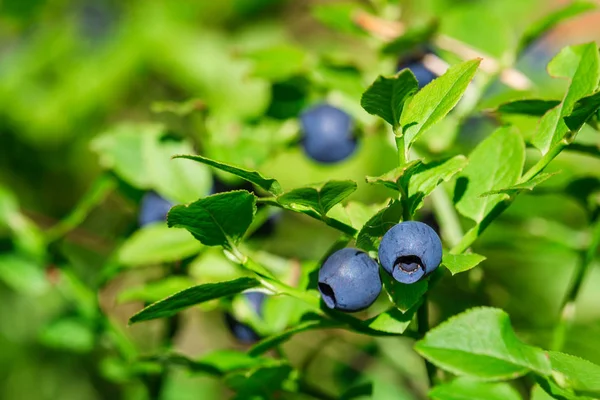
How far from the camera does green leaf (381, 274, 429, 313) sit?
68 cm

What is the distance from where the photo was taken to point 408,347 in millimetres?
1495

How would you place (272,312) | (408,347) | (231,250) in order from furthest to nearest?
(408,347), (272,312), (231,250)

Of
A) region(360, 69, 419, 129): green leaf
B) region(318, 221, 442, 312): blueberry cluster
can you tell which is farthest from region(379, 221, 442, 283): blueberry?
region(360, 69, 419, 129): green leaf

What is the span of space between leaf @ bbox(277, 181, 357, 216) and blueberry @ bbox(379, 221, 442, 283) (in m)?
0.06

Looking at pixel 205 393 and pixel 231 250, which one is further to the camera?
pixel 205 393

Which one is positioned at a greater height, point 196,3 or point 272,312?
point 196,3

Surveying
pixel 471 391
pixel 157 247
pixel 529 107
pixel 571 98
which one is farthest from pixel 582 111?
pixel 157 247

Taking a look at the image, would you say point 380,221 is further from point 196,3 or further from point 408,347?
point 196,3

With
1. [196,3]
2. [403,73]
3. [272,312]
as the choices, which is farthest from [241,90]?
[403,73]

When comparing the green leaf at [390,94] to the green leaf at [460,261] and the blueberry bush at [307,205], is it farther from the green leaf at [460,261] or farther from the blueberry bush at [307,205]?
the green leaf at [460,261]

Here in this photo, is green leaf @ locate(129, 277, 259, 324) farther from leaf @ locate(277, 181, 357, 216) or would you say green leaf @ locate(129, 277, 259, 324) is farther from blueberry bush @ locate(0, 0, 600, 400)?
leaf @ locate(277, 181, 357, 216)

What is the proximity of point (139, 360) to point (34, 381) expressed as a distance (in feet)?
4.30

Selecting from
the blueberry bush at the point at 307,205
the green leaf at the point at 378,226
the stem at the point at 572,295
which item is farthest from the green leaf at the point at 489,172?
the stem at the point at 572,295

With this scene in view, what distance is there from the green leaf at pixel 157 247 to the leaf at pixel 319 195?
325 mm
